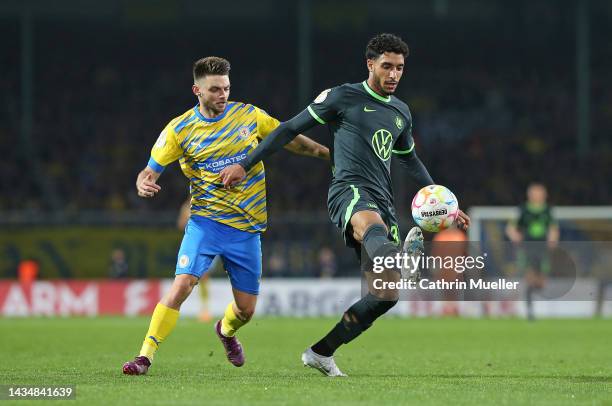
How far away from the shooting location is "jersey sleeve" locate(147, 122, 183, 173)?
8023mm

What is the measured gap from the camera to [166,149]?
806cm

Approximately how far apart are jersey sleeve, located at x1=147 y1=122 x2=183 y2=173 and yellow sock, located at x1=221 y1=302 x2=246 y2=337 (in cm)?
134

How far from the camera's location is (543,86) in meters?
31.9

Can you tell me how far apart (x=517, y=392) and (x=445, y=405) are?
3.10 feet

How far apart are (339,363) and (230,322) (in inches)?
46.1

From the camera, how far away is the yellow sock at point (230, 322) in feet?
28.5

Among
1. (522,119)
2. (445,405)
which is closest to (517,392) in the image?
(445,405)

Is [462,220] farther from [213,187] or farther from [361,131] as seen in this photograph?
[213,187]

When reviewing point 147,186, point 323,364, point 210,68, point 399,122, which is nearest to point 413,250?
point 399,122

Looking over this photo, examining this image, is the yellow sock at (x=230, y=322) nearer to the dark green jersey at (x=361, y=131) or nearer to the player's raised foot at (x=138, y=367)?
the player's raised foot at (x=138, y=367)

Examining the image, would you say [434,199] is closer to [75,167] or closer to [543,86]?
[75,167]

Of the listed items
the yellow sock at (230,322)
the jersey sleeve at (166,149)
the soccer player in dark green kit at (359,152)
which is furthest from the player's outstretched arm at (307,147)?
the yellow sock at (230,322)

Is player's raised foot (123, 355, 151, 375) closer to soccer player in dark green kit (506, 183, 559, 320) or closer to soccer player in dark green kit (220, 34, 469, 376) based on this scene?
soccer player in dark green kit (220, 34, 469, 376)

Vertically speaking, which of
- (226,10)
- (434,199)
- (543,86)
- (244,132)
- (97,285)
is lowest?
(97,285)
